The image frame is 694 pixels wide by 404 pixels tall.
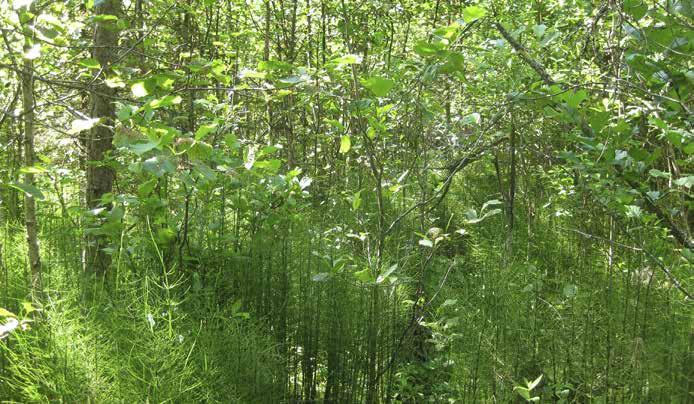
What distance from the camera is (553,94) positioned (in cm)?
170

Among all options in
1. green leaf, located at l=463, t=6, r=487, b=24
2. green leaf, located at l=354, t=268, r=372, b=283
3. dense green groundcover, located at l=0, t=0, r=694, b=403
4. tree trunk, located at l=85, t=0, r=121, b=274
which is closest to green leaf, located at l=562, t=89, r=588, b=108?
dense green groundcover, located at l=0, t=0, r=694, b=403

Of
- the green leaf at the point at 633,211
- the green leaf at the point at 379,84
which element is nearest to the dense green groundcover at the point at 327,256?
the green leaf at the point at 633,211

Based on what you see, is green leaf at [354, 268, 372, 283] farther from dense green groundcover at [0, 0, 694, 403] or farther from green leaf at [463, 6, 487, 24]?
green leaf at [463, 6, 487, 24]

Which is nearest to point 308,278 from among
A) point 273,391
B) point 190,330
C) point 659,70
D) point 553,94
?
point 273,391

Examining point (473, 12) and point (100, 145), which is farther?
point (100, 145)

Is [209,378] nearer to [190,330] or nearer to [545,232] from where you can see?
[190,330]

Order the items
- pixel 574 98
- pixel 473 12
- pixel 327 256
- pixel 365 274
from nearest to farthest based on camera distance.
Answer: pixel 473 12 < pixel 574 98 < pixel 365 274 < pixel 327 256

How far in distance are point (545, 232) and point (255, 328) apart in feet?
7.18

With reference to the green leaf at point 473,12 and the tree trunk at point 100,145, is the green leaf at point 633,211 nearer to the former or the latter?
the green leaf at point 473,12

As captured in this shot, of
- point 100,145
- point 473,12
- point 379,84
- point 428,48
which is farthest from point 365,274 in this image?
point 100,145

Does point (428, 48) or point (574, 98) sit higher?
point (428, 48)

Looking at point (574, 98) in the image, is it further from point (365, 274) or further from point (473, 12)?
point (365, 274)

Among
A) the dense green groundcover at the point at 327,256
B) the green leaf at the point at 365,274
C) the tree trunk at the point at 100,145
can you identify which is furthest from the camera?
the tree trunk at the point at 100,145

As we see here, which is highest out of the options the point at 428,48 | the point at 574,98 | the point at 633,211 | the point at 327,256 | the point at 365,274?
the point at 428,48
